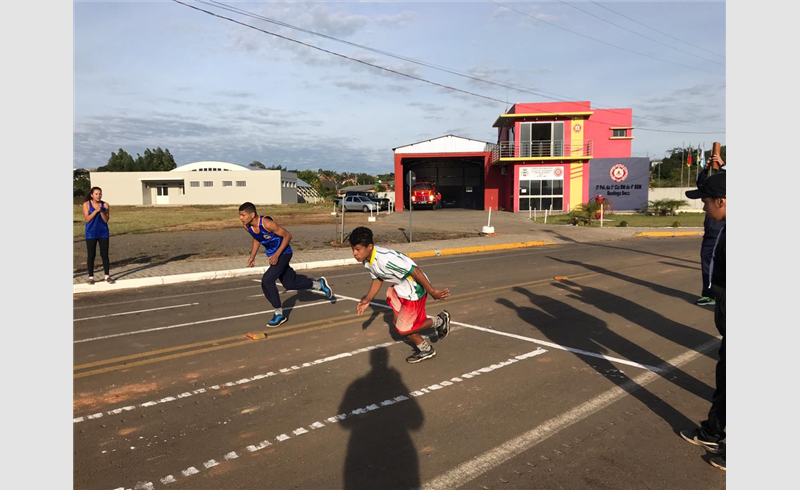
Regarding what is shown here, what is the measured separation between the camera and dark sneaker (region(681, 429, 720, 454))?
3740 millimetres

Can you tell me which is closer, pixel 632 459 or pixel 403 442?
pixel 632 459

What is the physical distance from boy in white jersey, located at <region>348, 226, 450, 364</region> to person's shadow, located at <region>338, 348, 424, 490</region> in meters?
0.50

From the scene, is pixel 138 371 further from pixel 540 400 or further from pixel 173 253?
pixel 173 253

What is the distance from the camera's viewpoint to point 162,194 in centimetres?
7325

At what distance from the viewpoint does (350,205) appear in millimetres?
45375

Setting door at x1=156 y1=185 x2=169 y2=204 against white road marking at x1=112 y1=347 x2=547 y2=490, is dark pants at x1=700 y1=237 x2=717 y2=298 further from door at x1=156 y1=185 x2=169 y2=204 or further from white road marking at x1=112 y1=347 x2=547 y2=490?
door at x1=156 y1=185 x2=169 y2=204

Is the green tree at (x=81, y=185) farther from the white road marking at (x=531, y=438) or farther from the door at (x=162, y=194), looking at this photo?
the white road marking at (x=531, y=438)

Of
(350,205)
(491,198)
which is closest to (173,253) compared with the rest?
(350,205)

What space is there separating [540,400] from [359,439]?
5.58 ft

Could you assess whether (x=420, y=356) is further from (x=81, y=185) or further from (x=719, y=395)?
(x=81, y=185)

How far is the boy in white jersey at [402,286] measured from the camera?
5.49 metres

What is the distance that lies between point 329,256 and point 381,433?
1192 centimetres

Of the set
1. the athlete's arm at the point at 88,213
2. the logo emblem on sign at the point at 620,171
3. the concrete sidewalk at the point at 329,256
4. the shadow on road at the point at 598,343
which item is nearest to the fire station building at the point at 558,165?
the logo emblem on sign at the point at 620,171

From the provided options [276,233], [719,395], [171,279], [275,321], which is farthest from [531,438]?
[171,279]
